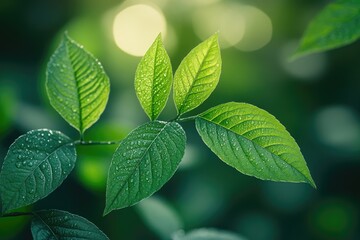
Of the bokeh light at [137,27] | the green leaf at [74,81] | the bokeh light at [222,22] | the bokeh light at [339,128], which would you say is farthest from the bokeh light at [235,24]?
the green leaf at [74,81]

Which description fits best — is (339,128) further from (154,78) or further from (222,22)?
(154,78)

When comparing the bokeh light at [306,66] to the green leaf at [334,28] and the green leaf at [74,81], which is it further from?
the green leaf at [74,81]

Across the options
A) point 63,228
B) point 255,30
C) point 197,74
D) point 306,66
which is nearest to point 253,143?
point 197,74

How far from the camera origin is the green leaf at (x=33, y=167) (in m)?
0.43

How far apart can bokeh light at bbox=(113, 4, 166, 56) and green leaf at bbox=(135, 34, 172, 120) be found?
4.00ft

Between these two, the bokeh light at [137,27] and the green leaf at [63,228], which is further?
the bokeh light at [137,27]

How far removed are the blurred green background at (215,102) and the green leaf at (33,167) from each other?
1.36ft

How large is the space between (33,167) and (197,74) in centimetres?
16

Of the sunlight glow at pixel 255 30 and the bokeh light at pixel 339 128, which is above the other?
the sunlight glow at pixel 255 30

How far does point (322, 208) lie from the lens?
1.42 m

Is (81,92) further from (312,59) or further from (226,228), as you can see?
(312,59)

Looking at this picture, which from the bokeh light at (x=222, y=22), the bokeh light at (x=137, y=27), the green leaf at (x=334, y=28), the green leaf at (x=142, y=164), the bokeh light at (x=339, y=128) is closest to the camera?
the green leaf at (x=142, y=164)

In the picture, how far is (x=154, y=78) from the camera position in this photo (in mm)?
478

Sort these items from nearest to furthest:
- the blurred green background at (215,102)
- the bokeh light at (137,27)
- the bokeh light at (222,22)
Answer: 1. the blurred green background at (215,102)
2. the bokeh light at (137,27)
3. the bokeh light at (222,22)
